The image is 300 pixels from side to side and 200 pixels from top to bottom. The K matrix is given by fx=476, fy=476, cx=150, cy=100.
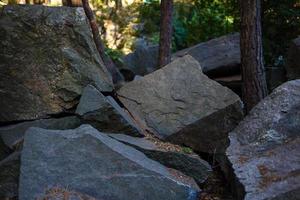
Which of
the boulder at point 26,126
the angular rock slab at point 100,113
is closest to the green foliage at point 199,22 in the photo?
the angular rock slab at point 100,113

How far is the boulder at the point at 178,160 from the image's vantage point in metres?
6.53

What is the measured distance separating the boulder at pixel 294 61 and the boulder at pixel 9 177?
575cm

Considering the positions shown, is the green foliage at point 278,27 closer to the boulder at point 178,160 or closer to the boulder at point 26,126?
the boulder at point 178,160

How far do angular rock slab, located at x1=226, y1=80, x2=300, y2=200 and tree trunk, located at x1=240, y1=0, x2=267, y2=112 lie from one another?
1502 millimetres

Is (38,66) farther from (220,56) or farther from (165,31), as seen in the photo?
(220,56)

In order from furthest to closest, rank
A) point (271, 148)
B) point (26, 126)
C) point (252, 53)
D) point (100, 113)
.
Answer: point (252, 53) < point (26, 126) < point (100, 113) < point (271, 148)

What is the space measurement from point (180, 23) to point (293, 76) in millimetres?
8263

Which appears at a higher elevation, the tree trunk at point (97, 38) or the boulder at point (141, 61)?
the tree trunk at point (97, 38)

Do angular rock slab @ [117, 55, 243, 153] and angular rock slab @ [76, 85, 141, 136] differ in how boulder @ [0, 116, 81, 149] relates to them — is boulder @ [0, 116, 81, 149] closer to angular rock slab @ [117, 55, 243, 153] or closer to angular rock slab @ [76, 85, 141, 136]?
angular rock slab @ [76, 85, 141, 136]

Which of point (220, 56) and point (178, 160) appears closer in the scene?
point (178, 160)

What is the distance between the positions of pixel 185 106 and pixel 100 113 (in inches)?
59.2

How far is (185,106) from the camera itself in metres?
7.59

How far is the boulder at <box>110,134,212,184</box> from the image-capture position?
6531mm

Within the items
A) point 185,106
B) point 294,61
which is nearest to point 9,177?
point 185,106
